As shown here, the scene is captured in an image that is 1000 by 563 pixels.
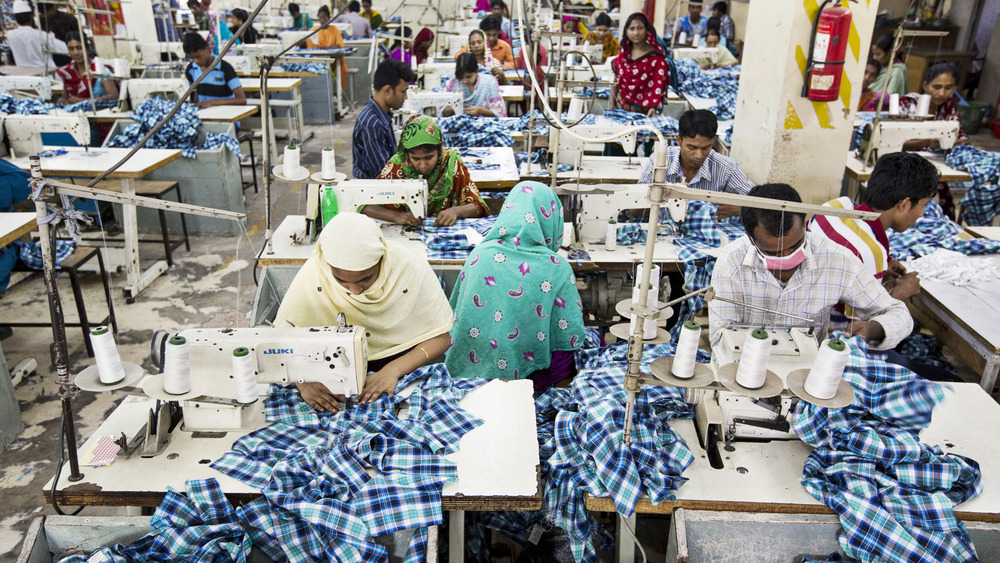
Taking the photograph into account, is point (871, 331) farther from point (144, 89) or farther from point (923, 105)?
point (144, 89)

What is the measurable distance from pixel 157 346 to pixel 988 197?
17.0 feet

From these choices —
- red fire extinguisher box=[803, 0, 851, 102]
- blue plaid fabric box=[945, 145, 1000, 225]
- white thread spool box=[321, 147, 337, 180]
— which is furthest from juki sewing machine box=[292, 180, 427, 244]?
blue plaid fabric box=[945, 145, 1000, 225]

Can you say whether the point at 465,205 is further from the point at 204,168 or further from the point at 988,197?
the point at 988,197

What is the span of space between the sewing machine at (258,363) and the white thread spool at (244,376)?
0.06 meters

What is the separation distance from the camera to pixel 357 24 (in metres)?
11.6

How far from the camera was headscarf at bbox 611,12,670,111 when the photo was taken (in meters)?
6.11

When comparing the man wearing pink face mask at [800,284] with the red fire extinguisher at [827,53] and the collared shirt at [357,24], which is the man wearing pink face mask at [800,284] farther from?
the collared shirt at [357,24]

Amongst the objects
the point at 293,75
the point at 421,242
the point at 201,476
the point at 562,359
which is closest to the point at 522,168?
the point at 421,242

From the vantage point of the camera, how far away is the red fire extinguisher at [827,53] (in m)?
3.93

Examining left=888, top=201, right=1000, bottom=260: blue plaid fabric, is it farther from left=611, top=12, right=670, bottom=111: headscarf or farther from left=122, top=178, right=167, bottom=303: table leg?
left=122, top=178, right=167, bottom=303: table leg

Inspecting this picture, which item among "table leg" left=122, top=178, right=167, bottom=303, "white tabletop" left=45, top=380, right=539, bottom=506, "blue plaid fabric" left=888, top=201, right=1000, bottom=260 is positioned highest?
"blue plaid fabric" left=888, top=201, right=1000, bottom=260

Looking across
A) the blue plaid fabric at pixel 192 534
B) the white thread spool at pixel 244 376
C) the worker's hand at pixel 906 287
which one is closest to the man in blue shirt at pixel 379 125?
the white thread spool at pixel 244 376

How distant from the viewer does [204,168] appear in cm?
565

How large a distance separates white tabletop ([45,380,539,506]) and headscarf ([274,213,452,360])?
0.52 meters
